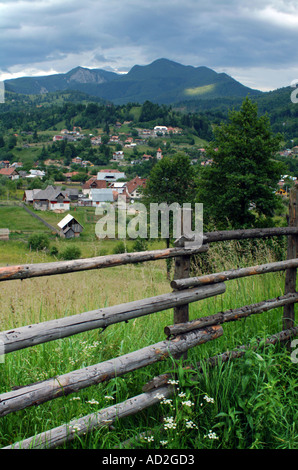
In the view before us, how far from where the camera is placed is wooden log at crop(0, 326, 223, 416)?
6.94 ft

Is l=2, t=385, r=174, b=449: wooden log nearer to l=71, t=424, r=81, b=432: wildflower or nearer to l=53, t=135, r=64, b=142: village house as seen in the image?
l=71, t=424, r=81, b=432: wildflower

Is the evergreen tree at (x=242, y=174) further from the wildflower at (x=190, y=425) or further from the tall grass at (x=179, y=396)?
the wildflower at (x=190, y=425)

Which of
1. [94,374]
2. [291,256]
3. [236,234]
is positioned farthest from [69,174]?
[94,374]

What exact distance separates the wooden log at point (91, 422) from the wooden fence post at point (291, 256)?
1.63 m

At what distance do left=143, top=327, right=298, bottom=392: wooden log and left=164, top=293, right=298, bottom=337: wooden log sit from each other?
244 millimetres

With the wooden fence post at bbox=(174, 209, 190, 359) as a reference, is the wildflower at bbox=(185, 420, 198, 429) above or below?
below

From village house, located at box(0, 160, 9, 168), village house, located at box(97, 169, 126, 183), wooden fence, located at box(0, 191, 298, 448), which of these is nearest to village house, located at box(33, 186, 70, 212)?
village house, located at box(97, 169, 126, 183)

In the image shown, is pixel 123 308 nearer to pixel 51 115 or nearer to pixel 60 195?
pixel 60 195

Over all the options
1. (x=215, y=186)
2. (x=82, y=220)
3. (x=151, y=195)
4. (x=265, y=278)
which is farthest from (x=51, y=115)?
(x=265, y=278)

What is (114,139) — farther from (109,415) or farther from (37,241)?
(109,415)

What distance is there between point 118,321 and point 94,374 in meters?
0.36

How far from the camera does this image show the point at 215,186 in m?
20.9

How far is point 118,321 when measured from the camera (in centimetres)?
253
